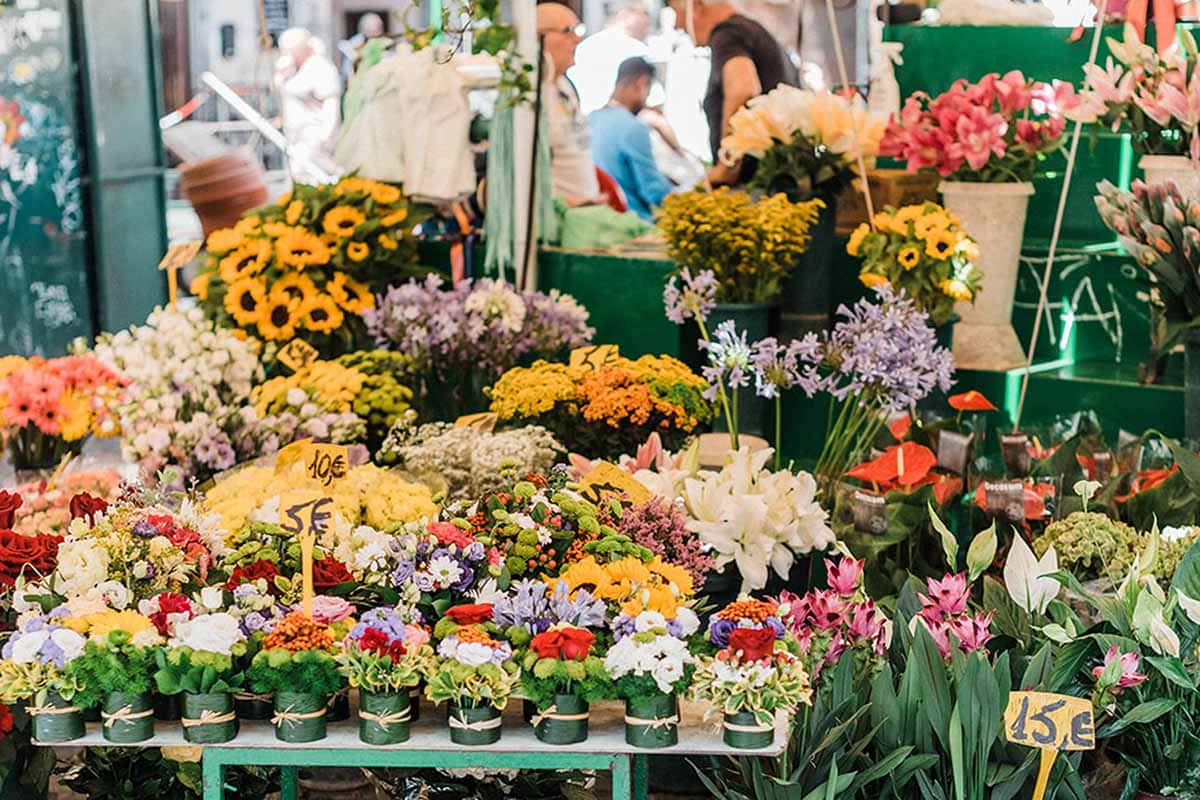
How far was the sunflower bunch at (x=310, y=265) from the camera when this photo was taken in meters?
4.32

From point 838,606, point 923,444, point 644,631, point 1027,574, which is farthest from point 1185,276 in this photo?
point 644,631

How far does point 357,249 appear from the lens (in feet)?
14.6

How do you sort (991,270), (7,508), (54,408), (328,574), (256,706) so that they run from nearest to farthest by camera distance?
(256,706) → (328,574) → (7,508) → (54,408) → (991,270)

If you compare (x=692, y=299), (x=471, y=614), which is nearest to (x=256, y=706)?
(x=471, y=614)

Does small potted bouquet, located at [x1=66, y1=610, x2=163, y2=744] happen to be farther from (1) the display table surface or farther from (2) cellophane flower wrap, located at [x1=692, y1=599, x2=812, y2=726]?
(2) cellophane flower wrap, located at [x1=692, y1=599, x2=812, y2=726]

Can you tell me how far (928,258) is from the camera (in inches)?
159

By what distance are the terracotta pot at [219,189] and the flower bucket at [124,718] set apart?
442 centimetres

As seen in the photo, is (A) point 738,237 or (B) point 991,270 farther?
(B) point 991,270

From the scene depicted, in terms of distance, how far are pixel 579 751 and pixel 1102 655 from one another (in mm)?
876

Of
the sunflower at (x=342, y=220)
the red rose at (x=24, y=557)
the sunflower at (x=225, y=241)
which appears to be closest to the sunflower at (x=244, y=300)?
the sunflower at (x=225, y=241)

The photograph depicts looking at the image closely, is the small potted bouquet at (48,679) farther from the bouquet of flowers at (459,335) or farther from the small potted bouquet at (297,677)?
the bouquet of flowers at (459,335)

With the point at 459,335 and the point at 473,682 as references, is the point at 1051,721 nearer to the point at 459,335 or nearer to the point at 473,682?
the point at 473,682

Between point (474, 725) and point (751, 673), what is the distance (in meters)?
0.36

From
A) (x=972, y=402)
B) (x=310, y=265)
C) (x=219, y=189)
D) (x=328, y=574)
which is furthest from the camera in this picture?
(x=219, y=189)
